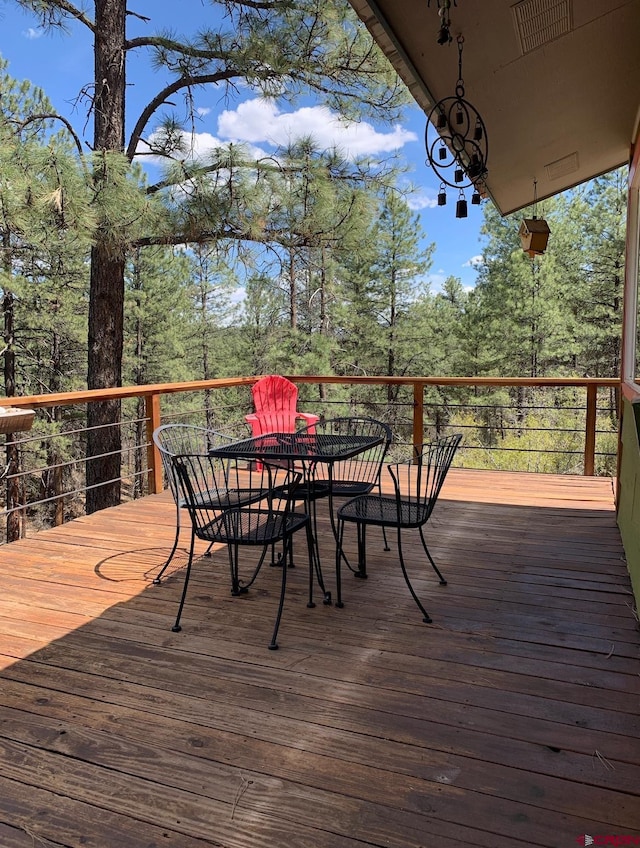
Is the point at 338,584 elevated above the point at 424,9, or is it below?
below

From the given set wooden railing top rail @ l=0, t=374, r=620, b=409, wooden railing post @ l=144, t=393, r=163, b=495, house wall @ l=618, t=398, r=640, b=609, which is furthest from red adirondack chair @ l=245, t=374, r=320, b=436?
house wall @ l=618, t=398, r=640, b=609

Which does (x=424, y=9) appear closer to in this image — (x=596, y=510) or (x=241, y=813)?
(x=241, y=813)

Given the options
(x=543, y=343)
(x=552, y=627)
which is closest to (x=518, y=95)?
(x=552, y=627)

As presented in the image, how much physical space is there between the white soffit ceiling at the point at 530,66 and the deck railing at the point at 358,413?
196 cm

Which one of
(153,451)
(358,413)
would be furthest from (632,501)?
(358,413)

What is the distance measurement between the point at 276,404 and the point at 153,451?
120 cm

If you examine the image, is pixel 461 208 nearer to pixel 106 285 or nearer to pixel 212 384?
pixel 212 384

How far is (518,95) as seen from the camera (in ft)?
10.4

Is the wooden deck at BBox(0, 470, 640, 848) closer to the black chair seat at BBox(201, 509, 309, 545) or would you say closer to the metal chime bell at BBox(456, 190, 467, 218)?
the black chair seat at BBox(201, 509, 309, 545)

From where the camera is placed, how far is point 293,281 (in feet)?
45.6

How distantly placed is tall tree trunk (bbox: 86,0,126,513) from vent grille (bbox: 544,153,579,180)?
4.02 meters

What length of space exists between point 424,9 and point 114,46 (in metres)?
5.26

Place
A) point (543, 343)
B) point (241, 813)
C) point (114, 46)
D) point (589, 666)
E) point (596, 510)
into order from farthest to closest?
point (543, 343) → point (114, 46) → point (596, 510) → point (589, 666) → point (241, 813)

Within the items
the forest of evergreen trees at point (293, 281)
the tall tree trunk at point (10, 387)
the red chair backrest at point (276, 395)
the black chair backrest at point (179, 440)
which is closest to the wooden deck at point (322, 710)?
the black chair backrest at point (179, 440)
